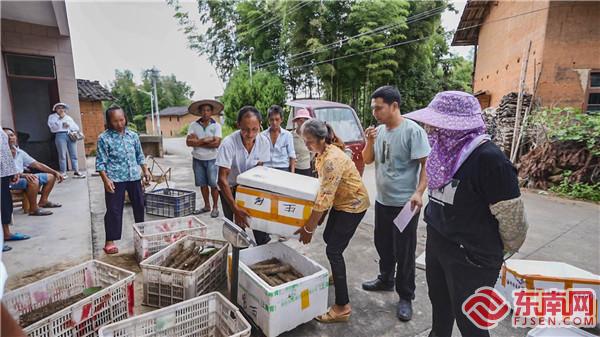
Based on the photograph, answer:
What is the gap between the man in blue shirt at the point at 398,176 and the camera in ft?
7.70

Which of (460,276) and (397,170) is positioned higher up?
(397,170)

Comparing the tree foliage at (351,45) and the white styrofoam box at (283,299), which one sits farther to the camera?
the tree foliage at (351,45)

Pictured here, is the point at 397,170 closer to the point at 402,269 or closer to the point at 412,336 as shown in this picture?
the point at 402,269

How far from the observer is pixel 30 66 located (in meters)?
6.99

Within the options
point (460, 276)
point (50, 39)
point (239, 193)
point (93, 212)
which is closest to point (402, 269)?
point (460, 276)

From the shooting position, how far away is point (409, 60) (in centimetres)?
1310

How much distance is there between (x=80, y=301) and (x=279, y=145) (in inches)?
86.1

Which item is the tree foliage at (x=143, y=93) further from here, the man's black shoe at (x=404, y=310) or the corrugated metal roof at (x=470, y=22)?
the man's black shoe at (x=404, y=310)

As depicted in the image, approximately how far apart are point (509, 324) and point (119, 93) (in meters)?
54.7

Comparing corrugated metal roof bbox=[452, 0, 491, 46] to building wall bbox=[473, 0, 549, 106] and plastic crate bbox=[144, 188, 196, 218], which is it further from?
plastic crate bbox=[144, 188, 196, 218]

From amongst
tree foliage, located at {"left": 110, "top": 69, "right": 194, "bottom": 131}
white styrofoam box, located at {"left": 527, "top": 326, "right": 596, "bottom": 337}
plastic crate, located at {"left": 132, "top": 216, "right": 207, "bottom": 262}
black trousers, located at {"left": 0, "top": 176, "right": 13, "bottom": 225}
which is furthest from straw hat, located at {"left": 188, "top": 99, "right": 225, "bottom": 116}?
tree foliage, located at {"left": 110, "top": 69, "right": 194, "bottom": 131}

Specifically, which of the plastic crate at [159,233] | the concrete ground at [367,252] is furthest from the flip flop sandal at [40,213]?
the plastic crate at [159,233]

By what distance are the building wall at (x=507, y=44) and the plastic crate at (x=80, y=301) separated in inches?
384

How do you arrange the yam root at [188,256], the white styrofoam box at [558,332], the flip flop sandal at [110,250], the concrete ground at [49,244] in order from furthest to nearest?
the flip flop sandal at [110,250] → the concrete ground at [49,244] → the yam root at [188,256] → the white styrofoam box at [558,332]
